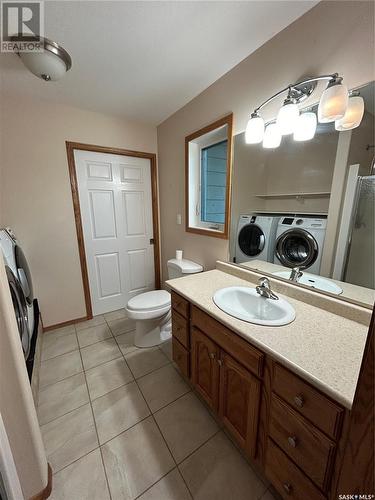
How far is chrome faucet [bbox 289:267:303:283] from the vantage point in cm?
→ 122

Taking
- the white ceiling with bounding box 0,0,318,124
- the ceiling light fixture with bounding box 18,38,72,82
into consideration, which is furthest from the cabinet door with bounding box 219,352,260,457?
the ceiling light fixture with bounding box 18,38,72,82

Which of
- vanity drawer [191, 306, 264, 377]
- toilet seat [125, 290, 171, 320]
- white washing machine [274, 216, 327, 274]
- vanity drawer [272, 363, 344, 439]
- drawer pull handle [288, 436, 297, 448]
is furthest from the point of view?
toilet seat [125, 290, 171, 320]

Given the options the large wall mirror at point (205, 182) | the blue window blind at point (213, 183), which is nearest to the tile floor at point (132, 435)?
the large wall mirror at point (205, 182)

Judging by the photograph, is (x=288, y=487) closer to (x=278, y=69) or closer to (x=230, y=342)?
(x=230, y=342)

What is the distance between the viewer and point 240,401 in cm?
100

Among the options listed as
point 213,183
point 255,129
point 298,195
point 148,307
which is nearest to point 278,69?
point 255,129

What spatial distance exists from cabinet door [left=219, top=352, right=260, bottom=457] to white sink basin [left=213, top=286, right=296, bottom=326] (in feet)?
0.88

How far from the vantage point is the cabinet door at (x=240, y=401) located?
0.92m

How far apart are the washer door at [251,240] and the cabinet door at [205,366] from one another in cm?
71

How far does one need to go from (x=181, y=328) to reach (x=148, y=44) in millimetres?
1859

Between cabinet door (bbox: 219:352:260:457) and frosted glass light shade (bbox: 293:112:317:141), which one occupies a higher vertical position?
frosted glass light shade (bbox: 293:112:317:141)

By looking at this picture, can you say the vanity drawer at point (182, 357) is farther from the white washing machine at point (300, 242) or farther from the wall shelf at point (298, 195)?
the wall shelf at point (298, 195)

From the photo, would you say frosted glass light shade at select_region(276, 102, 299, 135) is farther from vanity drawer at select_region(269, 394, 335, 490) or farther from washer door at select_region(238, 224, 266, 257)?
vanity drawer at select_region(269, 394, 335, 490)

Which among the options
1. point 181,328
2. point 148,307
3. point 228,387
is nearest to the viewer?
point 228,387
